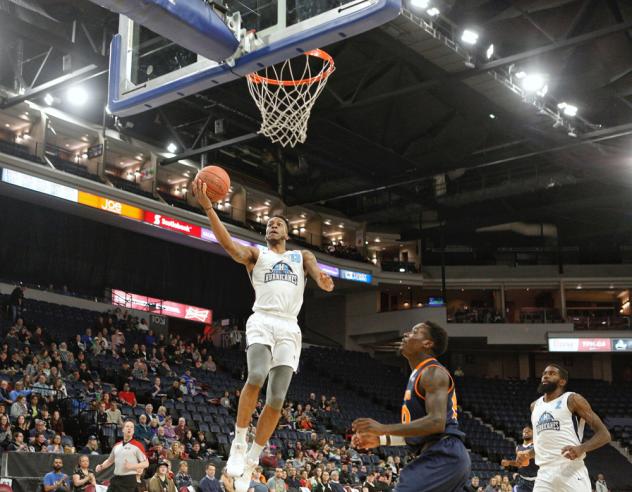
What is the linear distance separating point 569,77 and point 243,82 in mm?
9115

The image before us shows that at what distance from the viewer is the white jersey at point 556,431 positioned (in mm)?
7031

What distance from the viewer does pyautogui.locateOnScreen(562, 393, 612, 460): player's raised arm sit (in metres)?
6.53

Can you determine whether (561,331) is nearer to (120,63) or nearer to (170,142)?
(170,142)

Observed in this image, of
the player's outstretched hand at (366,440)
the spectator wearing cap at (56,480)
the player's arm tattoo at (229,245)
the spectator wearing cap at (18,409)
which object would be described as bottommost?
the spectator wearing cap at (56,480)

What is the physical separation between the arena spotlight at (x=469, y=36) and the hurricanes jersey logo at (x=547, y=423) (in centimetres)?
1385

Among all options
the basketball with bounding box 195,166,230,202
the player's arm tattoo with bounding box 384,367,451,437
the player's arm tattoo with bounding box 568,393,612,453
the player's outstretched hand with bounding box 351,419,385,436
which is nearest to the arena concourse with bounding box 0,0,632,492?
the player's arm tattoo with bounding box 384,367,451,437

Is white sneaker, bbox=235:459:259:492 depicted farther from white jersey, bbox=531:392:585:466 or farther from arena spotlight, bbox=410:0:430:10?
arena spotlight, bbox=410:0:430:10

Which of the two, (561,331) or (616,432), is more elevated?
(561,331)

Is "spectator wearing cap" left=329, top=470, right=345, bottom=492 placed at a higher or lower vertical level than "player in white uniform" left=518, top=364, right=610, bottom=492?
lower

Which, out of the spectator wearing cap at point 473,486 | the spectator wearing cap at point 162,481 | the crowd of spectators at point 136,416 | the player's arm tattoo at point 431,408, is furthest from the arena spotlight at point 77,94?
the player's arm tattoo at point 431,408

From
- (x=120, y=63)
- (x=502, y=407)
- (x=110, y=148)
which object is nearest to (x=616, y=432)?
(x=502, y=407)

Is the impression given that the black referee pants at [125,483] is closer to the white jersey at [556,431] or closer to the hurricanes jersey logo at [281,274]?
the hurricanes jersey logo at [281,274]

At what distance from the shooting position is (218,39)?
838cm

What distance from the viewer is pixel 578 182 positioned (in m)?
29.1
